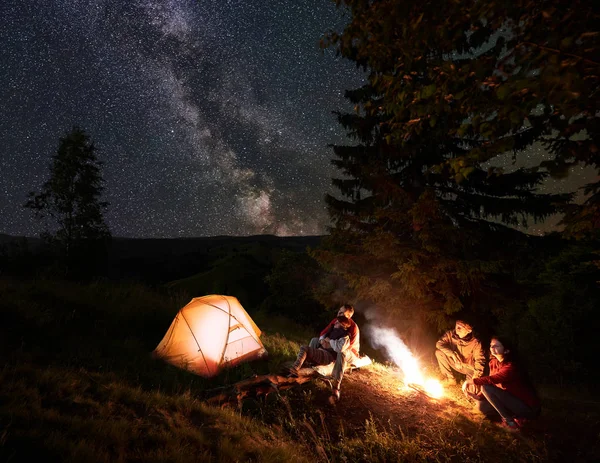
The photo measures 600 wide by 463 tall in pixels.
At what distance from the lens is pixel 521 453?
15.6 feet

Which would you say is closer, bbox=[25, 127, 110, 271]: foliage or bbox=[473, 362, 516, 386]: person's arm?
bbox=[473, 362, 516, 386]: person's arm

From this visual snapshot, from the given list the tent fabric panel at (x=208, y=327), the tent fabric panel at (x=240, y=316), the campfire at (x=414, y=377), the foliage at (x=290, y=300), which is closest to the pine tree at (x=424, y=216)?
the campfire at (x=414, y=377)

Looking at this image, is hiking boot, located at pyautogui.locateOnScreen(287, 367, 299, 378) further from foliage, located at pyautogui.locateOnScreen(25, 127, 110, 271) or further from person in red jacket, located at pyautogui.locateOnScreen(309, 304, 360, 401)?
foliage, located at pyautogui.locateOnScreen(25, 127, 110, 271)

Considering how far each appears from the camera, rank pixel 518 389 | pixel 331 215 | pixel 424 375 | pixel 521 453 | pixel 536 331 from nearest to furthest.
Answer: pixel 521 453 < pixel 518 389 < pixel 424 375 < pixel 331 215 < pixel 536 331

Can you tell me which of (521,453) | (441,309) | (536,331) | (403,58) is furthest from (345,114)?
(536,331)

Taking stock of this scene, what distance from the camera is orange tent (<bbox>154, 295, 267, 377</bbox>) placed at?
748 centimetres

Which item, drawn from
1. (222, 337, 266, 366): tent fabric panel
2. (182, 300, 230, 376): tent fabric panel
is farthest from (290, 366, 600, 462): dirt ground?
(182, 300, 230, 376): tent fabric panel

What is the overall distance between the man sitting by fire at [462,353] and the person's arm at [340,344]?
2196 mm

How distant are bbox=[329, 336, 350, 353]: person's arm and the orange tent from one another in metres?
2.39

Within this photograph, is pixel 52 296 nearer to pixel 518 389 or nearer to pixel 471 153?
pixel 471 153

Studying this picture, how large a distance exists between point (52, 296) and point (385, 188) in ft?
33.0

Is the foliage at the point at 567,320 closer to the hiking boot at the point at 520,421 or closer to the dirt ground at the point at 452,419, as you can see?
the dirt ground at the point at 452,419

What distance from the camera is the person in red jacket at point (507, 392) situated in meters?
5.52

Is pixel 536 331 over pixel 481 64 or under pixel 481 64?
under
